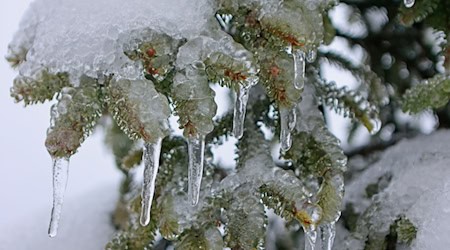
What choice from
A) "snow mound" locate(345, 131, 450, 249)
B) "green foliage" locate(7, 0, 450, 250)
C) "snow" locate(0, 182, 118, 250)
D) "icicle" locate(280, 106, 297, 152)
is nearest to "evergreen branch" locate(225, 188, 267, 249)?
"green foliage" locate(7, 0, 450, 250)

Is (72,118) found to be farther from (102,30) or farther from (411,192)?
(411,192)

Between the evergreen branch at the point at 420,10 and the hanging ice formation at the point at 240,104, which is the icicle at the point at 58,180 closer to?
the hanging ice formation at the point at 240,104

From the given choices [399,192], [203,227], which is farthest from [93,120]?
[399,192]

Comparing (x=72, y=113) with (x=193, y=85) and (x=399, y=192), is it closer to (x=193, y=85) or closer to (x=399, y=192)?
(x=193, y=85)

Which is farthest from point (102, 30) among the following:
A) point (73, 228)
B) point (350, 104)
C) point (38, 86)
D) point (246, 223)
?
point (73, 228)

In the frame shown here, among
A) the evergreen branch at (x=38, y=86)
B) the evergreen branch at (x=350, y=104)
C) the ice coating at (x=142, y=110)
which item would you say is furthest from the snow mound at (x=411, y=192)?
the evergreen branch at (x=38, y=86)

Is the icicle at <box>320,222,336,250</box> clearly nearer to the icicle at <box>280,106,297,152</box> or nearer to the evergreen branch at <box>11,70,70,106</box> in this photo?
the icicle at <box>280,106,297,152</box>

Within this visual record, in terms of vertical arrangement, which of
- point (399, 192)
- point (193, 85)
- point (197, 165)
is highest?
point (193, 85)
